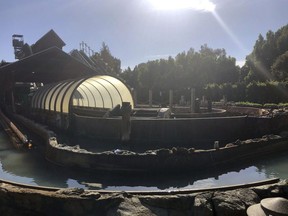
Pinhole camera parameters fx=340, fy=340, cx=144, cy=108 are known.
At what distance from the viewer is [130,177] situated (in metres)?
10.4

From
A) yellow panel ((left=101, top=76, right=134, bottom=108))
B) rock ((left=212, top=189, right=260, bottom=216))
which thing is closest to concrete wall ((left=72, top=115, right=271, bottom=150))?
rock ((left=212, top=189, right=260, bottom=216))

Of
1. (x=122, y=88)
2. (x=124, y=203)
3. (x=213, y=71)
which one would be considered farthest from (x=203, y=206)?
(x=213, y=71)

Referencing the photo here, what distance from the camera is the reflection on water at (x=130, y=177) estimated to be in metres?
9.79

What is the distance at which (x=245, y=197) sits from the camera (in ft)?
23.6

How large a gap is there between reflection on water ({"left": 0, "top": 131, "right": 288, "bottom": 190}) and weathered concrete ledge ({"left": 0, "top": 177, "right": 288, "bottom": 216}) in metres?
2.37

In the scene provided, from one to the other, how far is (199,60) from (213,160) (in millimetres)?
45985

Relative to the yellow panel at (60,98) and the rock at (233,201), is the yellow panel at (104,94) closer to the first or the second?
the yellow panel at (60,98)

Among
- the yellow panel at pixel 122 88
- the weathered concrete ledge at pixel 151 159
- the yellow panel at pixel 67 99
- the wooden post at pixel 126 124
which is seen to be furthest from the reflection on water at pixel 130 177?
the yellow panel at pixel 122 88

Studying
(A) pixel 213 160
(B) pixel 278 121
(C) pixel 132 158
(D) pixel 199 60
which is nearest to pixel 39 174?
(C) pixel 132 158

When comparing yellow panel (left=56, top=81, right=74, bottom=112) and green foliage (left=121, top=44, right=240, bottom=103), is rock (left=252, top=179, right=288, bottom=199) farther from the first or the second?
green foliage (left=121, top=44, right=240, bottom=103)

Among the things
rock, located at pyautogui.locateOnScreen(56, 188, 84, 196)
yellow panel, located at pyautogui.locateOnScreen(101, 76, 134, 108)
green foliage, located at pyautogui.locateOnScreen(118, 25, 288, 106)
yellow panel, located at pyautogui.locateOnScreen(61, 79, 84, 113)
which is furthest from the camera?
green foliage, located at pyautogui.locateOnScreen(118, 25, 288, 106)

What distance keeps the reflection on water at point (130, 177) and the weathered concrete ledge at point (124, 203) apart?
2372mm

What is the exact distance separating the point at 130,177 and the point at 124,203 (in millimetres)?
3560

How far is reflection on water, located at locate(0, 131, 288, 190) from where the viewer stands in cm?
979
